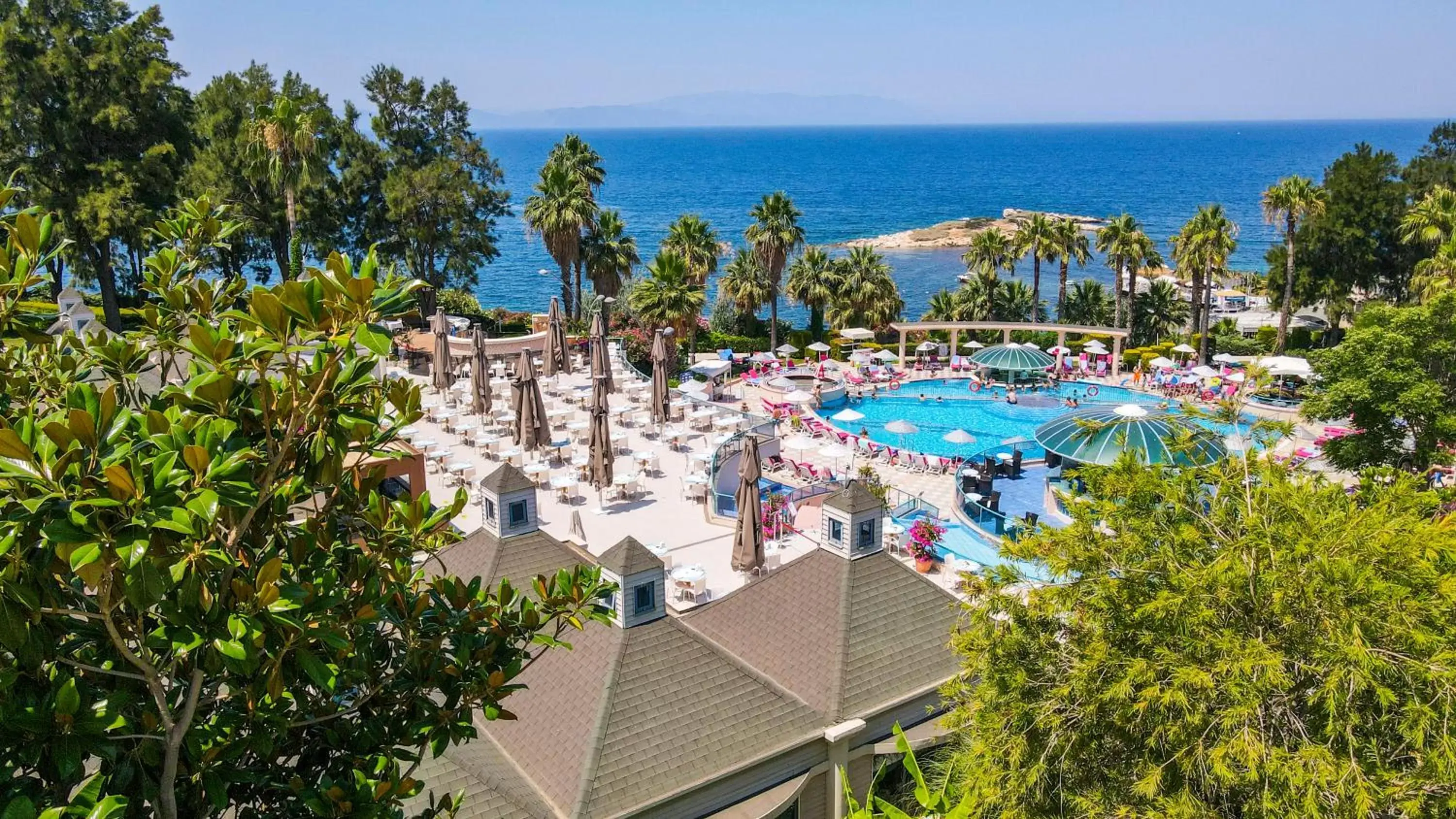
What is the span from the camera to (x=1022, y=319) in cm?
5047

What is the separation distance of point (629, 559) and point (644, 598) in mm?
648

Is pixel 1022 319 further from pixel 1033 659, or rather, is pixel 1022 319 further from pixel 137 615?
pixel 137 615

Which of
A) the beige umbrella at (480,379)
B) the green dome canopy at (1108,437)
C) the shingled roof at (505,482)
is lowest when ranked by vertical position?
the green dome canopy at (1108,437)

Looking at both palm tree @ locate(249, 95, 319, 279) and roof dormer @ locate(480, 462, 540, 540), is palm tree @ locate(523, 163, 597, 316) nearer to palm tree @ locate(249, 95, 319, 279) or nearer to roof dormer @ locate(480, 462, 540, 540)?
palm tree @ locate(249, 95, 319, 279)

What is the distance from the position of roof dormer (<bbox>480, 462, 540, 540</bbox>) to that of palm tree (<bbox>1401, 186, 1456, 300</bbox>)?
30109 millimetres

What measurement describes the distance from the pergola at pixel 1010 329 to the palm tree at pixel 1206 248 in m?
3.61

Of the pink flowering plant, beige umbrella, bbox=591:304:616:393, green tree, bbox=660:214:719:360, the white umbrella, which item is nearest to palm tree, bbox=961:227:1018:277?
green tree, bbox=660:214:719:360

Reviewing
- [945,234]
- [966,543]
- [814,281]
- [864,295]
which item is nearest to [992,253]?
[864,295]

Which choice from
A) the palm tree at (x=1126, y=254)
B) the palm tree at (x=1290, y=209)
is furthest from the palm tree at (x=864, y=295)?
the palm tree at (x=1290, y=209)

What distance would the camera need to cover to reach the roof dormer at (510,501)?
49.1 ft

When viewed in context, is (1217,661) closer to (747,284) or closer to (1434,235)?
(1434,235)

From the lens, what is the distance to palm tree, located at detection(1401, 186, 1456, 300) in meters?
30.5

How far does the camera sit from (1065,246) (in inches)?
1863

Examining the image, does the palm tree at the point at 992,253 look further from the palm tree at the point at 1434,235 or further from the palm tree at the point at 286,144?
the palm tree at the point at 286,144
